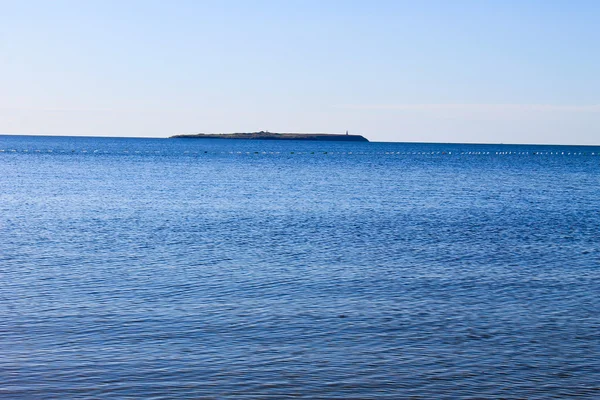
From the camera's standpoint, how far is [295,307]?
20.2 meters

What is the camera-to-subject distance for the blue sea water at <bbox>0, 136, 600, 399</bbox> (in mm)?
14586

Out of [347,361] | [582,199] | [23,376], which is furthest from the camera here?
[582,199]

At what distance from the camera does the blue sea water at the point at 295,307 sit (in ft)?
47.9

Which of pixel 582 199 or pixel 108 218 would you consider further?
pixel 582 199

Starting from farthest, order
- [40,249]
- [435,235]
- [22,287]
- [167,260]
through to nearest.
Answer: [435,235]
[40,249]
[167,260]
[22,287]

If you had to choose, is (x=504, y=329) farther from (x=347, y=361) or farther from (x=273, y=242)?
(x=273, y=242)

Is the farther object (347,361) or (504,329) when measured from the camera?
(504,329)

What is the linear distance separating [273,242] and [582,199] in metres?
37.2

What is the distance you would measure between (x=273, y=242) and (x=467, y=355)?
16921 mm

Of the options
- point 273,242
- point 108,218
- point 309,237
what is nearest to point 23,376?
point 273,242

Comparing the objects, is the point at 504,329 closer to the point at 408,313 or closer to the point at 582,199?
the point at 408,313

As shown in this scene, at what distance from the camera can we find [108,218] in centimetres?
4125

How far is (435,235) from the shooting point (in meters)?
35.9

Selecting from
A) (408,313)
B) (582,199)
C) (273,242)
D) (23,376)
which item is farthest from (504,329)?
(582,199)
